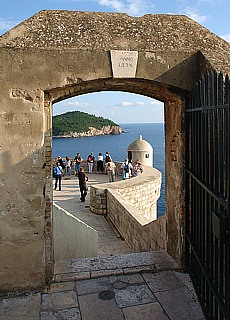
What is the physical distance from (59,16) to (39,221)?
288cm

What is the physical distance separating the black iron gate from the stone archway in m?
0.72

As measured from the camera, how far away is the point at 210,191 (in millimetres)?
3104

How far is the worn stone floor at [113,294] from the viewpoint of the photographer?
3604mm

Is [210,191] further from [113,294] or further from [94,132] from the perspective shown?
[94,132]

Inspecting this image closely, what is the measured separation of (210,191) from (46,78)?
250 cm

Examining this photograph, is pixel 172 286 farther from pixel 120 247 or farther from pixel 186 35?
pixel 120 247

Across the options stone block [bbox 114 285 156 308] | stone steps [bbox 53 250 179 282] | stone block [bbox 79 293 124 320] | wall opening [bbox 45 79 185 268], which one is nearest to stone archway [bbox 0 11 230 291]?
wall opening [bbox 45 79 185 268]

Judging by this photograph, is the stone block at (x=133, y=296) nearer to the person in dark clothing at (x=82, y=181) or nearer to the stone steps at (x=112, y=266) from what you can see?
the stone steps at (x=112, y=266)

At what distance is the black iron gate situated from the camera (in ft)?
8.70

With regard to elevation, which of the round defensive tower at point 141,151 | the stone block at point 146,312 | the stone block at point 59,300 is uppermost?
the round defensive tower at point 141,151

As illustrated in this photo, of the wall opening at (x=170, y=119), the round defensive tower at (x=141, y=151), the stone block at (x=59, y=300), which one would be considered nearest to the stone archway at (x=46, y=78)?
the wall opening at (x=170, y=119)

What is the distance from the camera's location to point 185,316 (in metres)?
3.52

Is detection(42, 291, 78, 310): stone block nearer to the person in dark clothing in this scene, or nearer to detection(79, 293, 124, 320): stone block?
detection(79, 293, 124, 320): stone block

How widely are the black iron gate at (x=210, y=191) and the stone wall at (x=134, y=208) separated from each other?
1.81 metres
